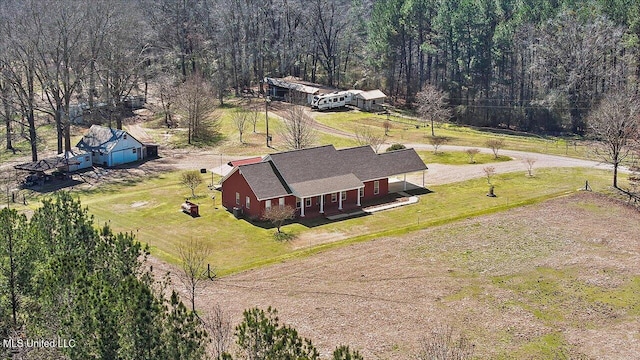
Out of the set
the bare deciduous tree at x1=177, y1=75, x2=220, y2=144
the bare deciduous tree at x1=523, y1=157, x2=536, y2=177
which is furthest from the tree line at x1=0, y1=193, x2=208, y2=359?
the bare deciduous tree at x1=177, y1=75, x2=220, y2=144

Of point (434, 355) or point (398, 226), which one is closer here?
point (434, 355)

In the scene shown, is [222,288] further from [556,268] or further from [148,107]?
[148,107]

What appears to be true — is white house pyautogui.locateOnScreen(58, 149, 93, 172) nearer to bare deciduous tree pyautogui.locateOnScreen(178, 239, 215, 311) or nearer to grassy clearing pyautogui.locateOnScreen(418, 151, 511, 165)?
bare deciduous tree pyautogui.locateOnScreen(178, 239, 215, 311)

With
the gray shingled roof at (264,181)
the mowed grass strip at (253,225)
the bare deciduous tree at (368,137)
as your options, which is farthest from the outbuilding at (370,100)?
the gray shingled roof at (264,181)

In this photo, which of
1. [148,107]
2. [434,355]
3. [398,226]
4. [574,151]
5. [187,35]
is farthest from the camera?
[187,35]

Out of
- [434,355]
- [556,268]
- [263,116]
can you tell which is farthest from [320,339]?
[263,116]

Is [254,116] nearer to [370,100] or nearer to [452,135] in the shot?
[370,100]

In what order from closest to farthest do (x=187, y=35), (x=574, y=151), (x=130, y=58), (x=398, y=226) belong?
(x=398, y=226) < (x=574, y=151) < (x=130, y=58) < (x=187, y=35)
